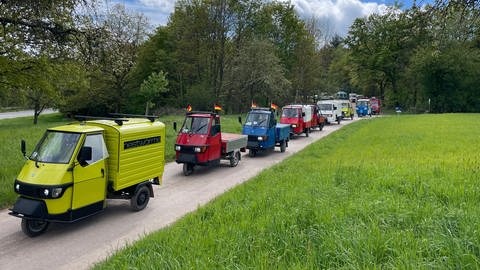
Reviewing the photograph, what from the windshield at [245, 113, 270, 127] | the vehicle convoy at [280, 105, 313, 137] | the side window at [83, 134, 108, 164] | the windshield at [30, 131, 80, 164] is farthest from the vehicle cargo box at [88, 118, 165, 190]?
the vehicle convoy at [280, 105, 313, 137]

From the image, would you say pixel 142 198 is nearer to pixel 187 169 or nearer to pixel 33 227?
pixel 33 227

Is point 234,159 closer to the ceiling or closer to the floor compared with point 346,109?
closer to the floor

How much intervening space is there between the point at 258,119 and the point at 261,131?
0.76 metres

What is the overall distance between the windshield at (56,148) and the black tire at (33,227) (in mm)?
1250

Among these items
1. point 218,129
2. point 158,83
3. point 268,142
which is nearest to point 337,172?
point 218,129

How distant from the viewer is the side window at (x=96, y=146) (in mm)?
7433

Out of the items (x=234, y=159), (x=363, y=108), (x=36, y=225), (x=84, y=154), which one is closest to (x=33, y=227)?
(x=36, y=225)

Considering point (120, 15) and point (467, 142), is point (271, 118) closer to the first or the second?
point (467, 142)

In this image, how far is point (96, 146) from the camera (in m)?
7.60

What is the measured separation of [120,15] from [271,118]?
94.1ft

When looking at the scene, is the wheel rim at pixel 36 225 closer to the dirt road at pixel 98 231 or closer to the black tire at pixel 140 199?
the dirt road at pixel 98 231

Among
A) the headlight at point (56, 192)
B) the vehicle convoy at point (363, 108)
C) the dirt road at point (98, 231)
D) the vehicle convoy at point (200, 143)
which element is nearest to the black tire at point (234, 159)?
the vehicle convoy at point (200, 143)

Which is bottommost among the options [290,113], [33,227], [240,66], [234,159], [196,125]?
[33,227]

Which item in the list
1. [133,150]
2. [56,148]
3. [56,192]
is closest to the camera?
[56,192]
